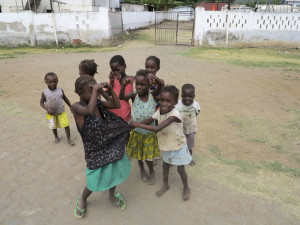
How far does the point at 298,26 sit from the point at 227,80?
8437 mm

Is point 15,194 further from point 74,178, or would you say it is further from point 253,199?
point 253,199

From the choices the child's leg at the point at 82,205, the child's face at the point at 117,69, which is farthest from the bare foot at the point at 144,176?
the child's face at the point at 117,69

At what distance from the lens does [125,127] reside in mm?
2230

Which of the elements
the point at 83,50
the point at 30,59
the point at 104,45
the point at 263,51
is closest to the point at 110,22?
the point at 104,45

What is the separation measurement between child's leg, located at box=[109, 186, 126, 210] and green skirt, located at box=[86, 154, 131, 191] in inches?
7.4

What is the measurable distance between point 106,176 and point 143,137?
2.10 feet

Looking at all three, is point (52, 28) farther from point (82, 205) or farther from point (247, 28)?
point (82, 205)

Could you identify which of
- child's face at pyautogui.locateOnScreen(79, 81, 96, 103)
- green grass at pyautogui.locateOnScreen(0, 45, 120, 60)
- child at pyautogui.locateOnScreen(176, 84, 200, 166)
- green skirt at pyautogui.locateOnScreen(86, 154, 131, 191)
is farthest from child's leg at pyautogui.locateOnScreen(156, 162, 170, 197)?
green grass at pyautogui.locateOnScreen(0, 45, 120, 60)

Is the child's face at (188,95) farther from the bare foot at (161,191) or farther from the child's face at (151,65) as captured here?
the bare foot at (161,191)

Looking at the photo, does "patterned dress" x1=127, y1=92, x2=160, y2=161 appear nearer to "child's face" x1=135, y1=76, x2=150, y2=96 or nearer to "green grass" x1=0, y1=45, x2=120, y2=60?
"child's face" x1=135, y1=76, x2=150, y2=96

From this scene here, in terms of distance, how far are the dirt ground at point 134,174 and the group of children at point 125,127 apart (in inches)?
5.9

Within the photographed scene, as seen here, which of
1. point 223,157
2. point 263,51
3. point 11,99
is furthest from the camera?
point 263,51

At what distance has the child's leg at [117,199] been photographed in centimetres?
232

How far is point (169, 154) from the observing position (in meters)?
2.37
